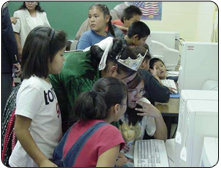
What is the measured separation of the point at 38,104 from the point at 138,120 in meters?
0.66

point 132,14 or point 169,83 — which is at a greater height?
point 132,14

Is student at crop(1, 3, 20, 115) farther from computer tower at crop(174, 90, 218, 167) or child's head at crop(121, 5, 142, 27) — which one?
computer tower at crop(174, 90, 218, 167)

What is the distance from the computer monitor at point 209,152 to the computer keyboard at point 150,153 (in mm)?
403

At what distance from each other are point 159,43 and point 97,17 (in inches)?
34.1

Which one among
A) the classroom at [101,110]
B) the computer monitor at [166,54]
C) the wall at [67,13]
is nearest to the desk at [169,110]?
the classroom at [101,110]

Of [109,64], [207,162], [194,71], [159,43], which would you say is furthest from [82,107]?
[159,43]

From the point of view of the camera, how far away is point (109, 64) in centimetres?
138

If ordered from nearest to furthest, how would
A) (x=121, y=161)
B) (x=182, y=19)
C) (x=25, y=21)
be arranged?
1. (x=121, y=161)
2. (x=25, y=21)
3. (x=182, y=19)

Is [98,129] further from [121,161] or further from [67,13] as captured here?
[67,13]

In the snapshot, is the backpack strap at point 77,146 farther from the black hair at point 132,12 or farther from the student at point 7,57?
the black hair at point 132,12

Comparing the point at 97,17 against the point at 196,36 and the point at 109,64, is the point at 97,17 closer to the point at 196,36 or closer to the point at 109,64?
the point at 109,64

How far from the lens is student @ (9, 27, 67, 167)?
3.58 feet

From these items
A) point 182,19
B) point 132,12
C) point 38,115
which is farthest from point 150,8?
point 38,115

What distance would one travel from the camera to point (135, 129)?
1605 millimetres
